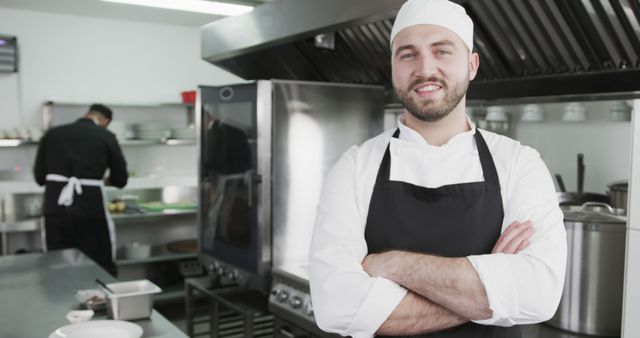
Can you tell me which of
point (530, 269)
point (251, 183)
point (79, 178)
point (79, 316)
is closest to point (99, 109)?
point (79, 178)

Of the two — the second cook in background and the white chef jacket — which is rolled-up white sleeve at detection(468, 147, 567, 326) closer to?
the white chef jacket

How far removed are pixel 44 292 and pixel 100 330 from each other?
2.93 ft

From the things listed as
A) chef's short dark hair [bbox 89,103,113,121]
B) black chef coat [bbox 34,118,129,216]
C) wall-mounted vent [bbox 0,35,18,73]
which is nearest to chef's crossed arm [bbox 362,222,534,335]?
black chef coat [bbox 34,118,129,216]

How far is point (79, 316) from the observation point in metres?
2.21

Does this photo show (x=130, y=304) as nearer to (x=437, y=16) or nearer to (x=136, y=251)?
(x=437, y=16)

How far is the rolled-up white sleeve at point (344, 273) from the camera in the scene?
149 cm

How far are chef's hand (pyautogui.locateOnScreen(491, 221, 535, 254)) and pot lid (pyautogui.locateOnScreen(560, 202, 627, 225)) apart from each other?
67cm

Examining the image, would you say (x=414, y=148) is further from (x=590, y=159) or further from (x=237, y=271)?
(x=237, y=271)

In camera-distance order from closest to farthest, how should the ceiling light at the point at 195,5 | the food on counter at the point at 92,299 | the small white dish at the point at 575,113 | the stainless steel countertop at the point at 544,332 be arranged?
the stainless steel countertop at the point at 544,332 < the food on counter at the point at 92,299 < the small white dish at the point at 575,113 < the ceiling light at the point at 195,5

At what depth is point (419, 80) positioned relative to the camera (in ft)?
5.22

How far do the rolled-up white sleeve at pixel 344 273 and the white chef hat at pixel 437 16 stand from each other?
1.44 feet

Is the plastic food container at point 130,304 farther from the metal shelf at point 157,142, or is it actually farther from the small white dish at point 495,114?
the metal shelf at point 157,142

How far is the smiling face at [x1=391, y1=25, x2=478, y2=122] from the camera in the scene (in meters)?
1.59

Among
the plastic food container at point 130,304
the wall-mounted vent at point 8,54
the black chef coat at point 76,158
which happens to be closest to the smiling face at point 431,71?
the plastic food container at point 130,304
